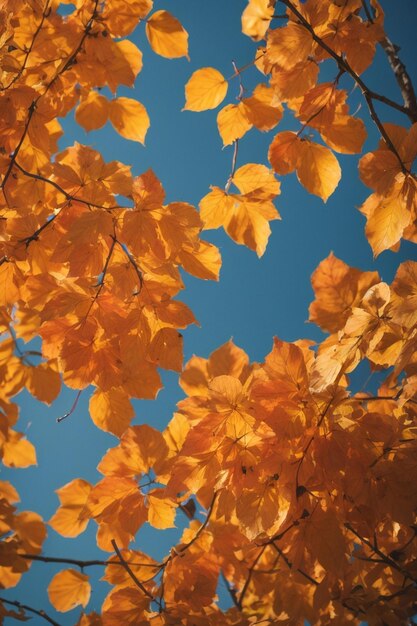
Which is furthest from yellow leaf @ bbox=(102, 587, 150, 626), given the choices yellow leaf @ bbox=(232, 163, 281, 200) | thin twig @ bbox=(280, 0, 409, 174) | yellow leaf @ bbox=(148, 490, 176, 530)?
thin twig @ bbox=(280, 0, 409, 174)

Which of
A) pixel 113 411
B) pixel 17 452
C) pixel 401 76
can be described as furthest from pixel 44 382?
pixel 401 76

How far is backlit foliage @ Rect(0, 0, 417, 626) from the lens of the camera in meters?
1.02

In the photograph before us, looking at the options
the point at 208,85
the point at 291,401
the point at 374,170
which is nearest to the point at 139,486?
the point at 291,401

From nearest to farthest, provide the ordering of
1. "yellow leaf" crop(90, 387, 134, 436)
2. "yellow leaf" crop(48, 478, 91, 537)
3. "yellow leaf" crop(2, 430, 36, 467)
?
"yellow leaf" crop(90, 387, 134, 436)
"yellow leaf" crop(48, 478, 91, 537)
"yellow leaf" crop(2, 430, 36, 467)

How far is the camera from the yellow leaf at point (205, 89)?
143cm

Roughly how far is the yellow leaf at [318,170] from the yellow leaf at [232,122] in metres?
0.23

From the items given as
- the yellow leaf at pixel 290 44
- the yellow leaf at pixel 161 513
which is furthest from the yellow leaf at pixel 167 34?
the yellow leaf at pixel 161 513

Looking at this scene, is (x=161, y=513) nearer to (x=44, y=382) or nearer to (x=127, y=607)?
(x=127, y=607)

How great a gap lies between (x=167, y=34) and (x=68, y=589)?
1.88 metres

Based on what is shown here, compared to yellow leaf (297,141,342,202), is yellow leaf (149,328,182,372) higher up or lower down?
lower down

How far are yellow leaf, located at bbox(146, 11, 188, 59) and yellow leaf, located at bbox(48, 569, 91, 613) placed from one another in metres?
1.78

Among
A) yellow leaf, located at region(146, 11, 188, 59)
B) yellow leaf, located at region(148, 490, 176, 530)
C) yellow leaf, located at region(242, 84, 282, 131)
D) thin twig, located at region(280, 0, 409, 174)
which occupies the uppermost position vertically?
yellow leaf, located at region(146, 11, 188, 59)

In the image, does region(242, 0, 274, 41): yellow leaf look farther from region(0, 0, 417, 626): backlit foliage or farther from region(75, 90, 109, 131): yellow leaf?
region(75, 90, 109, 131): yellow leaf

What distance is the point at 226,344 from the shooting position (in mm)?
1242
